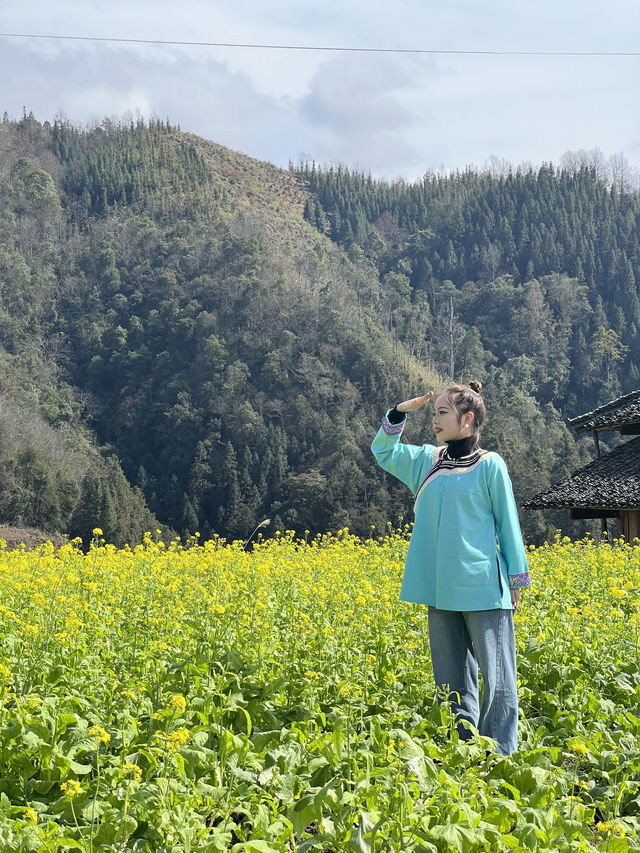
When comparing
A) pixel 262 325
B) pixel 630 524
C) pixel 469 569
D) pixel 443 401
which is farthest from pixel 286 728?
pixel 262 325

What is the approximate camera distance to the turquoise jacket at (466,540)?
13.1ft

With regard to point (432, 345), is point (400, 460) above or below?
below

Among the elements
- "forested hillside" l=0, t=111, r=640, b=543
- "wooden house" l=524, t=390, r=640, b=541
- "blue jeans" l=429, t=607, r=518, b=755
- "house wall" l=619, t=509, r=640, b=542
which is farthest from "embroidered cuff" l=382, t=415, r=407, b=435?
"forested hillside" l=0, t=111, r=640, b=543

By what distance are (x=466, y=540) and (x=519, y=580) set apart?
11.2 inches

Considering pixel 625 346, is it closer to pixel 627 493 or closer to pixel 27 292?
pixel 27 292

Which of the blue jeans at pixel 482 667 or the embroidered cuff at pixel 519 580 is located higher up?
the embroidered cuff at pixel 519 580

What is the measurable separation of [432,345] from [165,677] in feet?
274

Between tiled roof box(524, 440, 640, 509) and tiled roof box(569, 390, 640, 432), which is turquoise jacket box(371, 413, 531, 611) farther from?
tiled roof box(569, 390, 640, 432)

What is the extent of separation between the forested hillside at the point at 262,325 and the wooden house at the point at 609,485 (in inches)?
806

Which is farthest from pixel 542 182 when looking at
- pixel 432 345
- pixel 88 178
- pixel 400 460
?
pixel 400 460

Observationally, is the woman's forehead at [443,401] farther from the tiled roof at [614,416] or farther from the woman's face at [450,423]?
the tiled roof at [614,416]

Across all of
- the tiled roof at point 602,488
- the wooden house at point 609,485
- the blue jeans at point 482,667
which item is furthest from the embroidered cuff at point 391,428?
the wooden house at point 609,485

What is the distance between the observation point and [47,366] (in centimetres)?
7094

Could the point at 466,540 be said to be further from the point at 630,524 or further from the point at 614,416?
the point at 614,416
